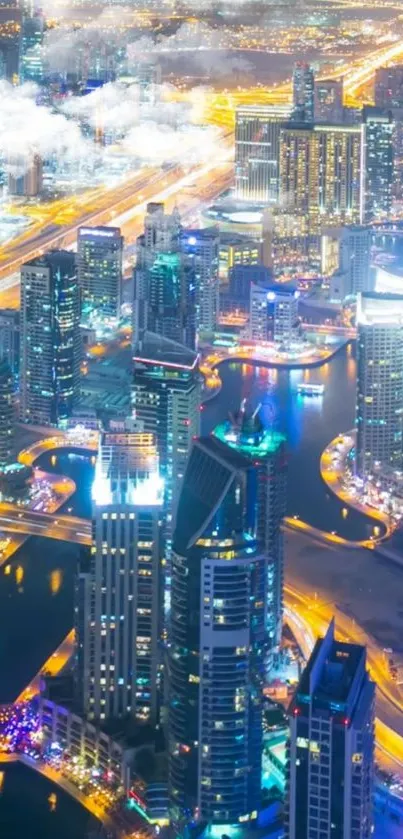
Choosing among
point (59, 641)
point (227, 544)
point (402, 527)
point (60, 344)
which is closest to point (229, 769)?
point (227, 544)

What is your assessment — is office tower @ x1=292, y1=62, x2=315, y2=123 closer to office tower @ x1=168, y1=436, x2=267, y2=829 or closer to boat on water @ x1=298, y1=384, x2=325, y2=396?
boat on water @ x1=298, y1=384, x2=325, y2=396

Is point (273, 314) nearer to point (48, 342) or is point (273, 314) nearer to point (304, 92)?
point (48, 342)

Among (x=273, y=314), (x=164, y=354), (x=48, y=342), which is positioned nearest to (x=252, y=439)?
(x=164, y=354)

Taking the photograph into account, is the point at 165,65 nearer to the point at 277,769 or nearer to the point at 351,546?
the point at 351,546

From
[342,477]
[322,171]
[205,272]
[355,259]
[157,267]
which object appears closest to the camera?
[342,477]

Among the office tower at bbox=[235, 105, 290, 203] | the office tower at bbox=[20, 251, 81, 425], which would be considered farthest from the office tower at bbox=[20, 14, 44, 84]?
the office tower at bbox=[20, 251, 81, 425]
